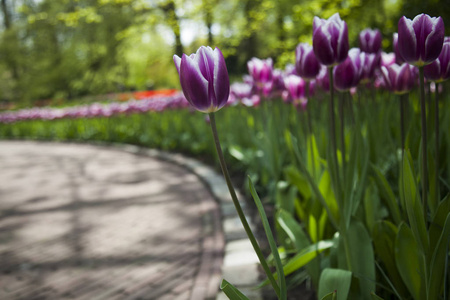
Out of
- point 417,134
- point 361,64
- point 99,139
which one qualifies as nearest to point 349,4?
point 417,134

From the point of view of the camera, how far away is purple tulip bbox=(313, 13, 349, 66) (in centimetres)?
137

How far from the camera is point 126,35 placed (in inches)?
423

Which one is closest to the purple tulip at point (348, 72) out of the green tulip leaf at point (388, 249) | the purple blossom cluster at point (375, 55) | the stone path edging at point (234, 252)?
the purple blossom cluster at point (375, 55)

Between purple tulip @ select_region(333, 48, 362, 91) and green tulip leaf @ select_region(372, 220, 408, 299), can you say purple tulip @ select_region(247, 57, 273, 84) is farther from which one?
green tulip leaf @ select_region(372, 220, 408, 299)

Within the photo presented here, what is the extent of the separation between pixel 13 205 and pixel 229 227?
8.90 ft

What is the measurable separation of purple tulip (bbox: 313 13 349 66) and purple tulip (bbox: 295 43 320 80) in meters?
0.33

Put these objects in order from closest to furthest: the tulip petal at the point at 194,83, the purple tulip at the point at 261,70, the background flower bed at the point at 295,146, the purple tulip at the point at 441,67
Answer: the tulip petal at the point at 194,83, the purple tulip at the point at 441,67, the background flower bed at the point at 295,146, the purple tulip at the point at 261,70

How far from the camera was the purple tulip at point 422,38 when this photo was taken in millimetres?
1134

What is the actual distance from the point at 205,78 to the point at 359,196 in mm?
848

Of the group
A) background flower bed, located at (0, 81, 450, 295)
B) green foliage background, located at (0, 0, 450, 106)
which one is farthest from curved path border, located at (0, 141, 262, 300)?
green foliage background, located at (0, 0, 450, 106)

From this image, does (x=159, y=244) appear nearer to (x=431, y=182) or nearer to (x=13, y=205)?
(x=431, y=182)

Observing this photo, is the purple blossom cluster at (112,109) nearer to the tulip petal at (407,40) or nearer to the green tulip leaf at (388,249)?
the green tulip leaf at (388,249)

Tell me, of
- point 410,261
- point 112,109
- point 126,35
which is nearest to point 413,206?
point 410,261

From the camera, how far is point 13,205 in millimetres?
4387
